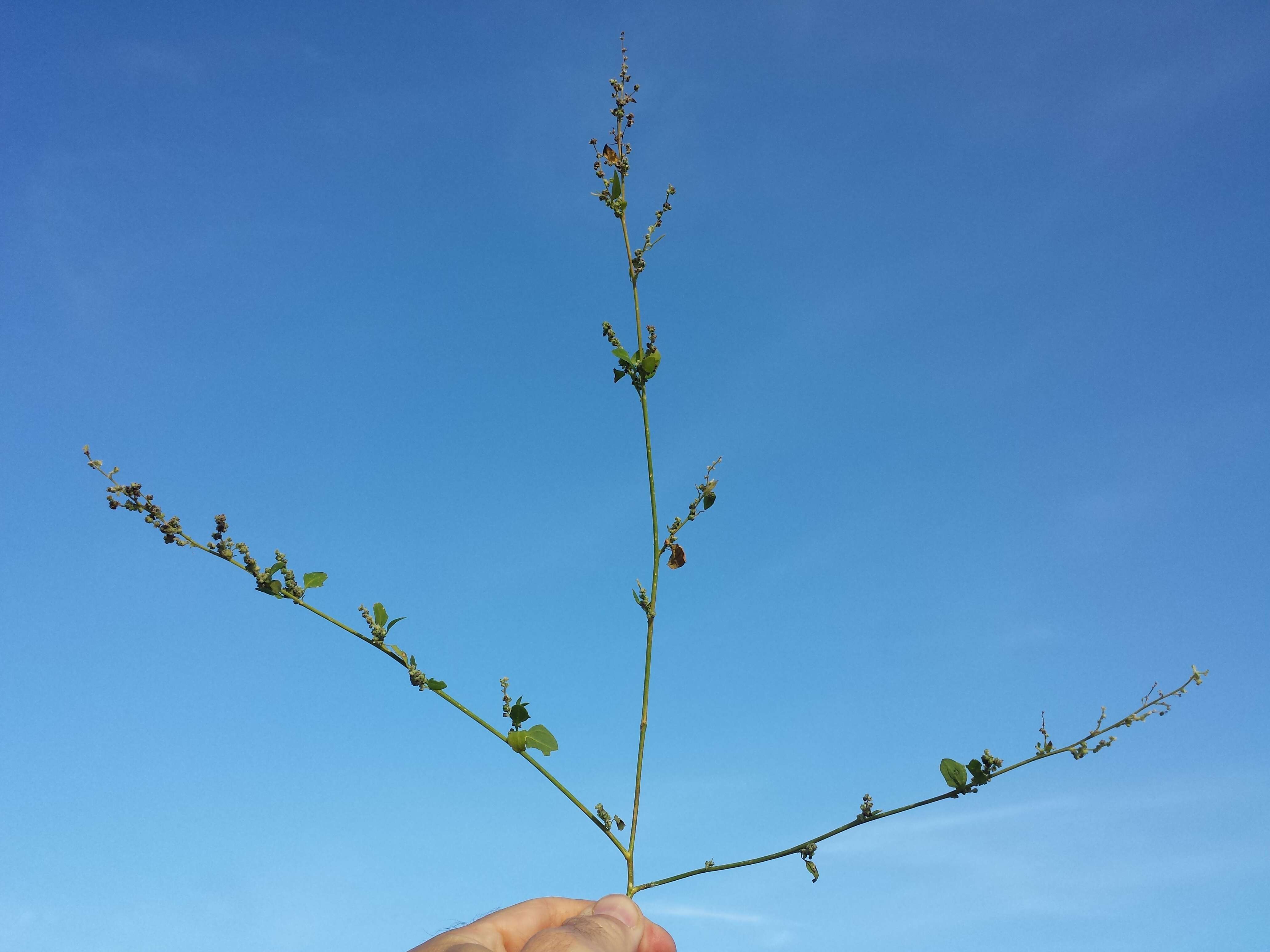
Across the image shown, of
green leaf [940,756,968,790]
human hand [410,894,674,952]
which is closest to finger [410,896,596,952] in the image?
human hand [410,894,674,952]

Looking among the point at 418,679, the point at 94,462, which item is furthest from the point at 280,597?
the point at 94,462

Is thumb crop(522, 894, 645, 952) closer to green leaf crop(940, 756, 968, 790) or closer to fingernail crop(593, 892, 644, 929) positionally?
fingernail crop(593, 892, 644, 929)

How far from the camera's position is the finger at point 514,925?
384 cm

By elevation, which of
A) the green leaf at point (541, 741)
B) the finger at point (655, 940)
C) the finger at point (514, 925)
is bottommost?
the finger at point (655, 940)

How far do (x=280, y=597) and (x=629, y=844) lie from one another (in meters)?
1.64

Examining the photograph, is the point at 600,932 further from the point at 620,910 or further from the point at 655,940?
the point at 655,940

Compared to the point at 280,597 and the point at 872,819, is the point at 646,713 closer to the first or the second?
the point at 872,819

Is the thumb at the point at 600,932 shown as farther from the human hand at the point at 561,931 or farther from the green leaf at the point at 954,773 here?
the green leaf at the point at 954,773

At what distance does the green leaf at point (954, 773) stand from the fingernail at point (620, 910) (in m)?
1.50

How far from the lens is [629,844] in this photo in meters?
3.07

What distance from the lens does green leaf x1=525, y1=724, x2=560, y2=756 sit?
324cm

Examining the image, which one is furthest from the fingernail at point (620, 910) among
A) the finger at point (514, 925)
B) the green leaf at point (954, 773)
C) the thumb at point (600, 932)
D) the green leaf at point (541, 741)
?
the green leaf at point (954, 773)

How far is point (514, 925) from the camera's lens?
4.11 m

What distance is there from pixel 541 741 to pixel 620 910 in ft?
3.39
